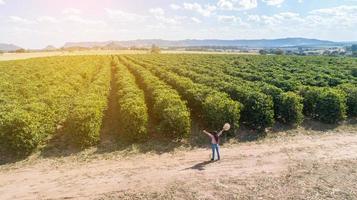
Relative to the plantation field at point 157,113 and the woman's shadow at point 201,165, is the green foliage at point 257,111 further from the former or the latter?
the woman's shadow at point 201,165

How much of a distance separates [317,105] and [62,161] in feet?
46.4

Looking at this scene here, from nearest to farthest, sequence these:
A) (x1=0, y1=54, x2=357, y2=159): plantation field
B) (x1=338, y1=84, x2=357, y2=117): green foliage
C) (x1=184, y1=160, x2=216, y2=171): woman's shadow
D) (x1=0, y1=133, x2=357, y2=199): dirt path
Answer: (x1=0, y1=133, x2=357, y2=199): dirt path
(x1=184, y1=160, x2=216, y2=171): woman's shadow
(x1=0, y1=54, x2=357, y2=159): plantation field
(x1=338, y1=84, x2=357, y2=117): green foliage

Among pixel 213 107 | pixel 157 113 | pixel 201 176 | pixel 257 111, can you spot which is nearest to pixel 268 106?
pixel 257 111

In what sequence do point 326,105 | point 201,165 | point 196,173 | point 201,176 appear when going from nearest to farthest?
point 201,176, point 196,173, point 201,165, point 326,105

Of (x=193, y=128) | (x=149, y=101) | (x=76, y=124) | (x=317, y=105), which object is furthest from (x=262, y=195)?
(x=149, y=101)

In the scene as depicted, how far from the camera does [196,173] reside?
42.1 ft

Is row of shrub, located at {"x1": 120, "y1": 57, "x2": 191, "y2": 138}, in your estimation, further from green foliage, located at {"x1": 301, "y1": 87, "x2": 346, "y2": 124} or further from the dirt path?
green foliage, located at {"x1": 301, "y1": 87, "x2": 346, "y2": 124}

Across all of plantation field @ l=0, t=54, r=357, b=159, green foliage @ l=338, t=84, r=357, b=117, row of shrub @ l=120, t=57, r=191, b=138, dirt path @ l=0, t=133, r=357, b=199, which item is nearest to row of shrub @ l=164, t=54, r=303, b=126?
plantation field @ l=0, t=54, r=357, b=159

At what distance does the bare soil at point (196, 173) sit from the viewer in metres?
11.4

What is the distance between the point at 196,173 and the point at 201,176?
34cm

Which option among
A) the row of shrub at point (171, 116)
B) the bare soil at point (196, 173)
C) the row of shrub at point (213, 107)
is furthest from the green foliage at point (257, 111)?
A: the row of shrub at point (171, 116)

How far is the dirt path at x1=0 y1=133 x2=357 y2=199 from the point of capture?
11.4m

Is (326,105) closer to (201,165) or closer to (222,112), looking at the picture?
(222,112)

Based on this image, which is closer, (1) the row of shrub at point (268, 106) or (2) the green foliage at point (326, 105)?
(1) the row of shrub at point (268, 106)
